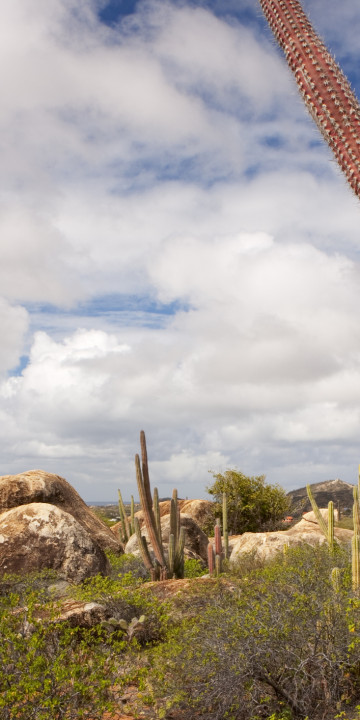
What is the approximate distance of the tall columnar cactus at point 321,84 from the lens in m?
6.26

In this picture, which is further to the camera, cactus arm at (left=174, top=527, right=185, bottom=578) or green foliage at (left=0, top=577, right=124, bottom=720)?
cactus arm at (left=174, top=527, right=185, bottom=578)

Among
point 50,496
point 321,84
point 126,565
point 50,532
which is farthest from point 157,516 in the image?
point 321,84

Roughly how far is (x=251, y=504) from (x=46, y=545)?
15.6m

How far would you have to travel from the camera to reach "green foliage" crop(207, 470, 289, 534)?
26.2 metres

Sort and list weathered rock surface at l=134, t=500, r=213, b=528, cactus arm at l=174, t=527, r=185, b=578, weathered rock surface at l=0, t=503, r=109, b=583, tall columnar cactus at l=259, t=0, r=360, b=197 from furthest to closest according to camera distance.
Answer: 1. weathered rock surface at l=134, t=500, r=213, b=528
2. cactus arm at l=174, t=527, r=185, b=578
3. weathered rock surface at l=0, t=503, r=109, b=583
4. tall columnar cactus at l=259, t=0, r=360, b=197

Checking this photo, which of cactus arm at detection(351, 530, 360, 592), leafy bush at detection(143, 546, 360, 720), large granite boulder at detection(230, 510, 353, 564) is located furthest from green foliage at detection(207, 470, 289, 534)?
leafy bush at detection(143, 546, 360, 720)

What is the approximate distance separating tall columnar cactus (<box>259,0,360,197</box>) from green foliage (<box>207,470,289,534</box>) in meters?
21.2

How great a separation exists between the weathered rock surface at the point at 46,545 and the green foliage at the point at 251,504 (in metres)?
14.0

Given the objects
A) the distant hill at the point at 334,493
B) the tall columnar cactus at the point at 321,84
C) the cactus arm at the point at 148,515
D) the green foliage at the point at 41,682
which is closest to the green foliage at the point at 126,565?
the cactus arm at the point at 148,515

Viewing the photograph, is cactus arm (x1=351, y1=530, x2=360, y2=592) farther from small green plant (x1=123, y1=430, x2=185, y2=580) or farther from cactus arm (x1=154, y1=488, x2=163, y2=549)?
cactus arm (x1=154, y1=488, x2=163, y2=549)

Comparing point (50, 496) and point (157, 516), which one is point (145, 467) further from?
→ point (50, 496)

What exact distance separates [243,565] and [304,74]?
405 inches

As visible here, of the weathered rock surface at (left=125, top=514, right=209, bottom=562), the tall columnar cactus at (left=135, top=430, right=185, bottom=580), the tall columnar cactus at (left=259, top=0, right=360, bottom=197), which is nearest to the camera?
the tall columnar cactus at (left=259, top=0, right=360, bottom=197)

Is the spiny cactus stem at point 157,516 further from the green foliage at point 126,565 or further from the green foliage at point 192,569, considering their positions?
the green foliage at point 192,569
